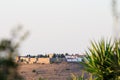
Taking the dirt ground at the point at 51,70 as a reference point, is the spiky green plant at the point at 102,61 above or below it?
below

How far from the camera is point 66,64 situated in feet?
265

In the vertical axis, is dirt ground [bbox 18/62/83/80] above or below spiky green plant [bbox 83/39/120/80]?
above

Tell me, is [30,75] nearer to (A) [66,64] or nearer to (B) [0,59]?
(A) [66,64]

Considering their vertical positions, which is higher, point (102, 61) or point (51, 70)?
point (51, 70)

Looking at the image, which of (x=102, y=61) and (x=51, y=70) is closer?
(x=102, y=61)

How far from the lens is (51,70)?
7494cm

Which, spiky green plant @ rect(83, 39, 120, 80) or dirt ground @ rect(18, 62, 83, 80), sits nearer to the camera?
spiky green plant @ rect(83, 39, 120, 80)

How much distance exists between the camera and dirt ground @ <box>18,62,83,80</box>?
68.3 metres

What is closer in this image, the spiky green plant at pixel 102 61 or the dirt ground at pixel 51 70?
the spiky green plant at pixel 102 61

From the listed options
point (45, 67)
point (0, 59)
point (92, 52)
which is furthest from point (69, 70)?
point (0, 59)

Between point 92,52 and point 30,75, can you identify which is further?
point 30,75

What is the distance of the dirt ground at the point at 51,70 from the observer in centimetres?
6826

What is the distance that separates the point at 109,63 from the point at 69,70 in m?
64.9

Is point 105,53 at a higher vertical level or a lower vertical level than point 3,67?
higher
